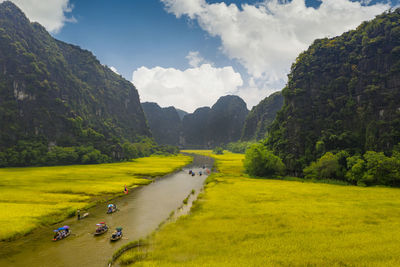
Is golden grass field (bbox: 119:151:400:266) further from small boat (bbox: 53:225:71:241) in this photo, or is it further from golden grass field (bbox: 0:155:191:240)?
golden grass field (bbox: 0:155:191:240)

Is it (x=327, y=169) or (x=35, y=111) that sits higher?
(x=35, y=111)

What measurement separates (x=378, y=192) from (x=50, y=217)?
180 ft

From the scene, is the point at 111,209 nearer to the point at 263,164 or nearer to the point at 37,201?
the point at 37,201

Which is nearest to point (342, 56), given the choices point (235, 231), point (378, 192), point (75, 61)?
point (378, 192)

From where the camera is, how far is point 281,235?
66.3 ft

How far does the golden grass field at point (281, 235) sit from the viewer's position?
15.9 meters

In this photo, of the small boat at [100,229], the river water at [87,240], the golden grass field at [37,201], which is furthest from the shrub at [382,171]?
the golden grass field at [37,201]

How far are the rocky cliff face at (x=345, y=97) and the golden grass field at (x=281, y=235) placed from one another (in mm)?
32019

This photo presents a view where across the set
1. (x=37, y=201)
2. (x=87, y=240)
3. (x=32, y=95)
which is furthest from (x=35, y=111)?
(x=87, y=240)

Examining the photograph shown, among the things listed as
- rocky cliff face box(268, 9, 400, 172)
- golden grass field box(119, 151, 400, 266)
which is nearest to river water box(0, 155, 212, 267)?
golden grass field box(119, 151, 400, 266)

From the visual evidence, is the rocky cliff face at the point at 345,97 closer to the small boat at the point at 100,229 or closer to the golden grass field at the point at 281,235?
the golden grass field at the point at 281,235

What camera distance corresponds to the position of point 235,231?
21.4 meters

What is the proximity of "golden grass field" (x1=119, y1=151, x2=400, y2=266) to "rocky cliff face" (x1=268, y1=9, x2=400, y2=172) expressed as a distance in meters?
32.0

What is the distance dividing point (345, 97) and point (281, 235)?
68.3 metres
